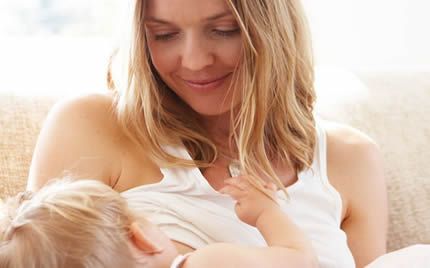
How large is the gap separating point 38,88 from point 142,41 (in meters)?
0.41

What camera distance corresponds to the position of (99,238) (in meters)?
1.37

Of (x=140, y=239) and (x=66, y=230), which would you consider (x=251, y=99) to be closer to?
(x=140, y=239)

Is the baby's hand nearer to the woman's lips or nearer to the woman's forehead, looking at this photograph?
the woman's lips

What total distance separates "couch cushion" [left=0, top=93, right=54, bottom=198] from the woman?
142mm

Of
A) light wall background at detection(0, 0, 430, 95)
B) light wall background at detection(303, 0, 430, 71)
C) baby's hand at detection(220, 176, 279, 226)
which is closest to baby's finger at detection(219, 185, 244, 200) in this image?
baby's hand at detection(220, 176, 279, 226)

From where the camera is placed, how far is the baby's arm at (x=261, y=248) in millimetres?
1447

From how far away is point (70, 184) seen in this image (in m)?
1.48

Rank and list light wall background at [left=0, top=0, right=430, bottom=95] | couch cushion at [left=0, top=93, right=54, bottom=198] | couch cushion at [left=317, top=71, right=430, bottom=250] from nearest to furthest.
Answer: couch cushion at [left=0, top=93, right=54, bottom=198] < couch cushion at [left=317, top=71, right=430, bottom=250] < light wall background at [left=0, top=0, right=430, bottom=95]

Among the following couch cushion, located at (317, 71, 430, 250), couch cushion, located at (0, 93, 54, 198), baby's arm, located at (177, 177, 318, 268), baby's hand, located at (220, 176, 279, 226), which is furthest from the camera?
couch cushion, located at (317, 71, 430, 250)

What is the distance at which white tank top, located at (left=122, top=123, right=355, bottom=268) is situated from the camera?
1.68 metres

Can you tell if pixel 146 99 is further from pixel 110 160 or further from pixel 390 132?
pixel 390 132

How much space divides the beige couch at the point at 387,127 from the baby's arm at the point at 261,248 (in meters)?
0.51

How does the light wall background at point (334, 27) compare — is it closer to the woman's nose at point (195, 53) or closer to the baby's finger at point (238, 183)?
the woman's nose at point (195, 53)

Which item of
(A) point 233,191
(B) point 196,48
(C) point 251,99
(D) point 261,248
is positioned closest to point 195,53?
(B) point 196,48
